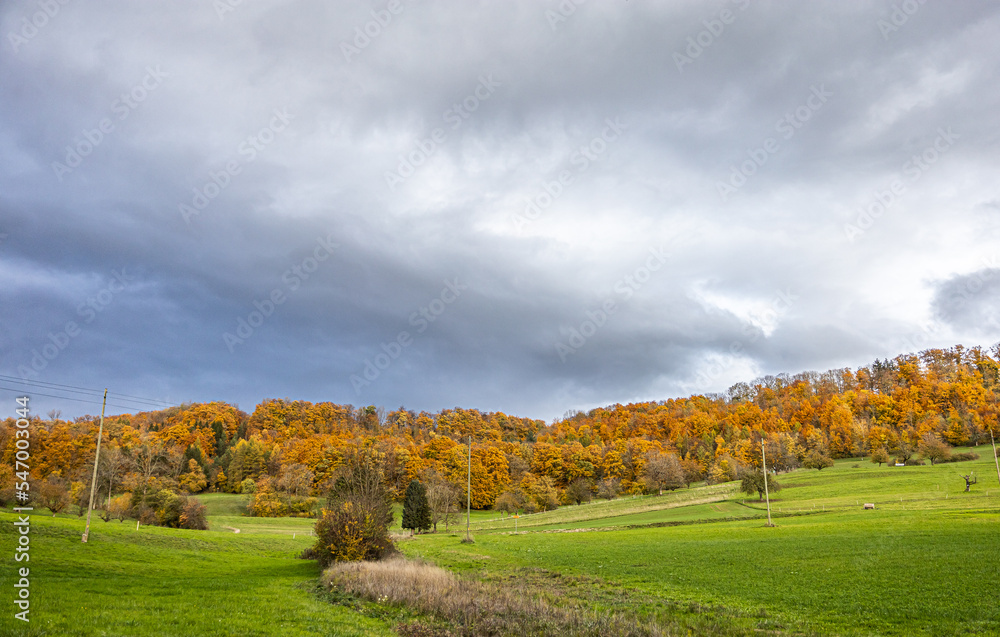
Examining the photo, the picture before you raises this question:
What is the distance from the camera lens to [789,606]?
774 inches

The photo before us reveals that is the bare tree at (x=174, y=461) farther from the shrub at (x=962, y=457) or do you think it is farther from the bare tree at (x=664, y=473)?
the shrub at (x=962, y=457)

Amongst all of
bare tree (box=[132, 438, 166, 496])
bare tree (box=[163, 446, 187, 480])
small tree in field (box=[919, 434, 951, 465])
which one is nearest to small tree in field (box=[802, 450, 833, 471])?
small tree in field (box=[919, 434, 951, 465])

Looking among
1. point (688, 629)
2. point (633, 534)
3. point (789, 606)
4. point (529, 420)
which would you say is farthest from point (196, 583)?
point (529, 420)

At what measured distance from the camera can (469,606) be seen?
20.7 meters

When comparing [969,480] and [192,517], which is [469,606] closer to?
[192,517]

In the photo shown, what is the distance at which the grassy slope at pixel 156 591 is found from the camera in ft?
46.6

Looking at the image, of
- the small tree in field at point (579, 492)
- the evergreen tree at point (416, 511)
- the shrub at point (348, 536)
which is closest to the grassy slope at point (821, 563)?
the shrub at point (348, 536)

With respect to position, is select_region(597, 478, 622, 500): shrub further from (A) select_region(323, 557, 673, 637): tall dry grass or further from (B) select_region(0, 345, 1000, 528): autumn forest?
(A) select_region(323, 557, 673, 637): tall dry grass

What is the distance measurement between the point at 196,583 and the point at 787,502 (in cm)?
A: 7819

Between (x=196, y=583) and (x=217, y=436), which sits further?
(x=217, y=436)

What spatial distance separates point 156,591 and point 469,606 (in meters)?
Answer: 12.4

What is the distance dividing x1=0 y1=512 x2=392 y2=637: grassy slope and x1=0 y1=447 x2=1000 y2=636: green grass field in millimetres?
90

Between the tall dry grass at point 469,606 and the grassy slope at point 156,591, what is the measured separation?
2.51 m

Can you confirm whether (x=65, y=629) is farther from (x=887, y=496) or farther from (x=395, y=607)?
(x=887, y=496)
